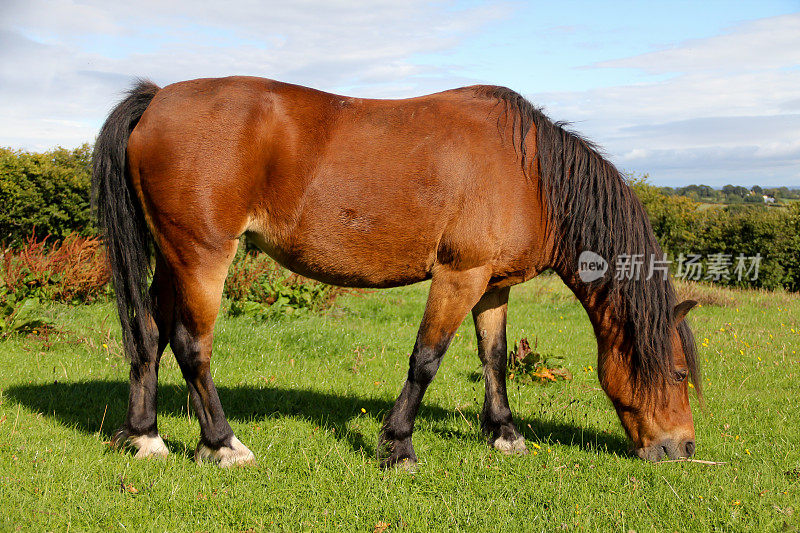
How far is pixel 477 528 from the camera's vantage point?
126 inches

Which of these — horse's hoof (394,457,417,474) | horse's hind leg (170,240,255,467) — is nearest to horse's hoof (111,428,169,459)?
horse's hind leg (170,240,255,467)

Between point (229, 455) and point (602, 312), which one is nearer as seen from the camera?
point (229, 455)

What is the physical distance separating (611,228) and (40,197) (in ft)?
36.7

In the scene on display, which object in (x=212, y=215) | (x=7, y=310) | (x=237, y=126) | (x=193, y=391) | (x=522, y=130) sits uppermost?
(x=522, y=130)

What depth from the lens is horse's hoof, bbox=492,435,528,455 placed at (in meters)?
4.41

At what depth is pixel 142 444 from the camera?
406 cm

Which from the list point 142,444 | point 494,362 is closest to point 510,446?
point 494,362

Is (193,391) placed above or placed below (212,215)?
below

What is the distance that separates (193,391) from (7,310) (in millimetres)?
4706

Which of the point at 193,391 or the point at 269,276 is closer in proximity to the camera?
the point at 193,391

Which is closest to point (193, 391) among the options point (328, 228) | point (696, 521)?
point (328, 228)

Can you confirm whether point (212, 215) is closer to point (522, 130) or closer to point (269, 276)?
point (522, 130)

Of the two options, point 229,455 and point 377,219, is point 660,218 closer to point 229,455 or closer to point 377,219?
point 377,219

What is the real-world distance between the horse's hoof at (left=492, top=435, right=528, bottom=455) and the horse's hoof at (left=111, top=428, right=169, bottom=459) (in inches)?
96.8
